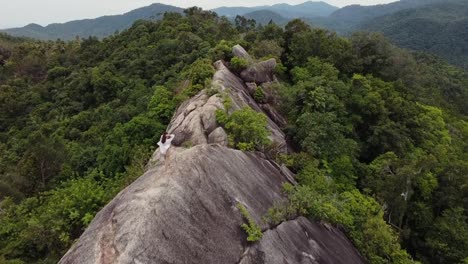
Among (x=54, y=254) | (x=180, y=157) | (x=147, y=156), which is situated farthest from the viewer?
(x=147, y=156)

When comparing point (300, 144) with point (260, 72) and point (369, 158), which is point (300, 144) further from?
point (369, 158)

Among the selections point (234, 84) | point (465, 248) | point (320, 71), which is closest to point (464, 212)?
point (465, 248)

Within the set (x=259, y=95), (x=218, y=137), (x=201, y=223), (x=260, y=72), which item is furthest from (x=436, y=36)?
(x=201, y=223)

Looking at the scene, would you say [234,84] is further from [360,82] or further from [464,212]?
[464,212]

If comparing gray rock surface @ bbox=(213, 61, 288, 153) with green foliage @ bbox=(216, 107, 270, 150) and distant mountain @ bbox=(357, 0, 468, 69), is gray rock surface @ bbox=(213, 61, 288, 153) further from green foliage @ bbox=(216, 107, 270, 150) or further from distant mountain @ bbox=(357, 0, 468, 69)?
distant mountain @ bbox=(357, 0, 468, 69)

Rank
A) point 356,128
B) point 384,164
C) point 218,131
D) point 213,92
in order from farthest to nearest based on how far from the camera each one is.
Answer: point 356,128 → point 384,164 → point 213,92 → point 218,131

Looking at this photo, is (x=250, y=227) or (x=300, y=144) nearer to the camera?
(x=250, y=227)

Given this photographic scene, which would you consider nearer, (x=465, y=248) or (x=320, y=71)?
(x=465, y=248)
